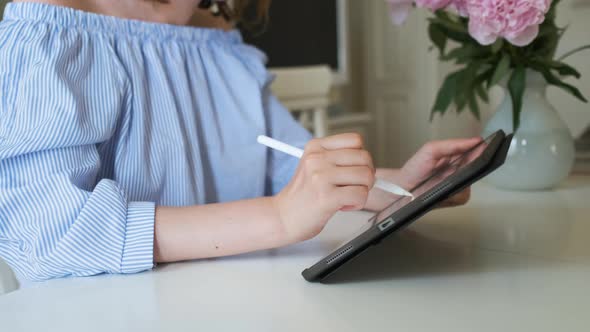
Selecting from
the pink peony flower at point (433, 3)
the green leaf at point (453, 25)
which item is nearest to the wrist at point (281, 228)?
the pink peony flower at point (433, 3)

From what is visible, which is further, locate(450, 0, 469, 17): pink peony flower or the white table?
locate(450, 0, 469, 17): pink peony flower

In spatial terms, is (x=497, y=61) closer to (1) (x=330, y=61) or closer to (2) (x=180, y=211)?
(2) (x=180, y=211)

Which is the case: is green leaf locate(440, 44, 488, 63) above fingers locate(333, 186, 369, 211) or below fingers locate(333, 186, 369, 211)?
above

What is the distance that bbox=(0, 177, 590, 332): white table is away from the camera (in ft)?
1.38

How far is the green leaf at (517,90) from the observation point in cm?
90

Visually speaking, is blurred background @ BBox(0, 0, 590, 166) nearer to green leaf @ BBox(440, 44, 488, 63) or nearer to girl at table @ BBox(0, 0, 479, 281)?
green leaf @ BBox(440, 44, 488, 63)

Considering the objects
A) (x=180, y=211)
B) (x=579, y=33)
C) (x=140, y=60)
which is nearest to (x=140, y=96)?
(x=140, y=60)

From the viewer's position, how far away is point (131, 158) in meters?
0.70

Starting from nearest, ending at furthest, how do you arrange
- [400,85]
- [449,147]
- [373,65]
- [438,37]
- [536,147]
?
[449,147], [536,147], [438,37], [400,85], [373,65]

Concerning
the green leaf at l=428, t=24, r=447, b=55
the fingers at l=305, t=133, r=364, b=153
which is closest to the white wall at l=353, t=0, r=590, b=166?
the green leaf at l=428, t=24, r=447, b=55

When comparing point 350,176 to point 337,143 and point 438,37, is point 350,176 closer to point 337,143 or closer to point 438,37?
point 337,143

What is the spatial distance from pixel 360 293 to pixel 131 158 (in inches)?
13.8

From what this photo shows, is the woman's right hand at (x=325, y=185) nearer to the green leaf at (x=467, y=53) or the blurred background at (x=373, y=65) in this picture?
the green leaf at (x=467, y=53)

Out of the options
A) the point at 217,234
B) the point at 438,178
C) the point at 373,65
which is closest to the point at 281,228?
the point at 217,234
